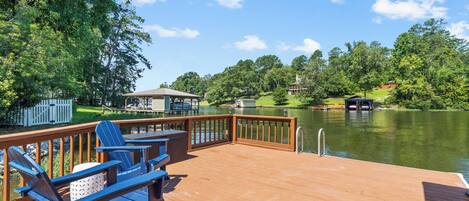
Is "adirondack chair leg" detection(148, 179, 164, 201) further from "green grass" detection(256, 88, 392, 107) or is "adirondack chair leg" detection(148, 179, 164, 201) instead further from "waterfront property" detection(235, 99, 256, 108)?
"waterfront property" detection(235, 99, 256, 108)

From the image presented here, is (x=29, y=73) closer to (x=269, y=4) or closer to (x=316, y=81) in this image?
(x=269, y=4)

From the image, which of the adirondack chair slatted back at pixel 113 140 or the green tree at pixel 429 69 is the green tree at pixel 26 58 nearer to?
the adirondack chair slatted back at pixel 113 140

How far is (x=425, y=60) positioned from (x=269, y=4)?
130 ft

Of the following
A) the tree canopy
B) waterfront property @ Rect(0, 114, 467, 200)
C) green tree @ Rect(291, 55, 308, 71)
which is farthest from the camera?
green tree @ Rect(291, 55, 308, 71)

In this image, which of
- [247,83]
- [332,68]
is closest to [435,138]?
[332,68]

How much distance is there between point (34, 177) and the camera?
148 cm

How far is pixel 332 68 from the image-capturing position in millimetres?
54000

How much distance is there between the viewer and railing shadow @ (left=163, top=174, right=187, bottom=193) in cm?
339

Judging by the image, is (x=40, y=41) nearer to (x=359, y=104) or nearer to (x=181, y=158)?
(x=181, y=158)

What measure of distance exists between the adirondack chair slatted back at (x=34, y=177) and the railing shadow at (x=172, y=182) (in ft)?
6.02

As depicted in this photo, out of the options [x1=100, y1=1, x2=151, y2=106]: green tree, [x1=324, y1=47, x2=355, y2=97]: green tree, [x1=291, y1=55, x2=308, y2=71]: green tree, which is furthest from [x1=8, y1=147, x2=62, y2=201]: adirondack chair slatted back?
[x1=291, y1=55, x2=308, y2=71]: green tree

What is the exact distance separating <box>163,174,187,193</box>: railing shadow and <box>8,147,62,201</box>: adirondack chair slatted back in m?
1.83

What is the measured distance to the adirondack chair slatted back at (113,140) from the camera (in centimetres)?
288

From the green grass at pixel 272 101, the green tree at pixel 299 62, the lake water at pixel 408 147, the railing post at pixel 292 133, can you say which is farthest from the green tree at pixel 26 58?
the green tree at pixel 299 62
